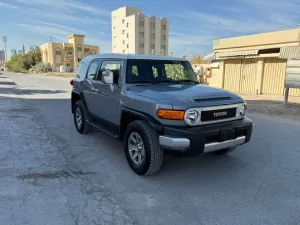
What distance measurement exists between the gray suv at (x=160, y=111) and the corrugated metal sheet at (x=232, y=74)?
1458 centimetres

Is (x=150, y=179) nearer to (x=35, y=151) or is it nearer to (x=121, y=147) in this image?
(x=121, y=147)

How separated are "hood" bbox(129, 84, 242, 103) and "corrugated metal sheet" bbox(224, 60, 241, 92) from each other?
15611 mm

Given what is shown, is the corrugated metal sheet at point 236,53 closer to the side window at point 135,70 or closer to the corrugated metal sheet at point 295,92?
the corrugated metal sheet at point 295,92

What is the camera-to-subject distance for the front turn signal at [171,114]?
3500 mm

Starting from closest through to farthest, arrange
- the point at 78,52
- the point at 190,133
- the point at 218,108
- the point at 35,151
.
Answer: the point at 190,133 < the point at 218,108 < the point at 35,151 < the point at 78,52

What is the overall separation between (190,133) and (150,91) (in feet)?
3.18

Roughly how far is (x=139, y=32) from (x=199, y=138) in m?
80.1

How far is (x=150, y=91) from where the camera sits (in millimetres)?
3947

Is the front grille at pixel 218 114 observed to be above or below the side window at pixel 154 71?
below

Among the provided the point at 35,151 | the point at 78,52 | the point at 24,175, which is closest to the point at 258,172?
the point at 24,175

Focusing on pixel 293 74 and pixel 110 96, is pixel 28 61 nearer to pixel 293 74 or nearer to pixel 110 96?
pixel 293 74

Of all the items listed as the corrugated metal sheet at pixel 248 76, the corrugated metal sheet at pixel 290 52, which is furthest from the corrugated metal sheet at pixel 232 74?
→ the corrugated metal sheet at pixel 290 52

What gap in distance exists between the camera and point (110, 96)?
15.7ft

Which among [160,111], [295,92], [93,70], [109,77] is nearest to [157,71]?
[109,77]
